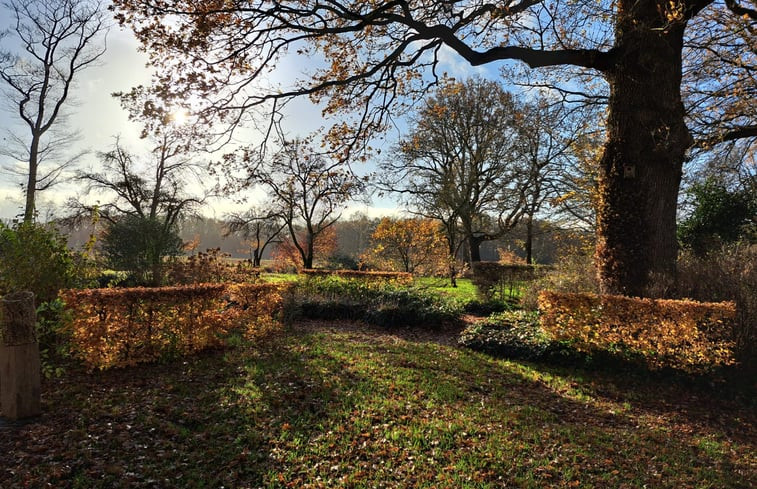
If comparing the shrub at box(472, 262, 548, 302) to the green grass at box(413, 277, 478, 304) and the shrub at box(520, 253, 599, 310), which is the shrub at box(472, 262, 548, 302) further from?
the shrub at box(520, 253, 599, 310)

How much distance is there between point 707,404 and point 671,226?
3157 mm

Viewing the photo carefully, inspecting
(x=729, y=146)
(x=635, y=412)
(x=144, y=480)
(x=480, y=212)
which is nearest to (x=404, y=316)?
(x=635, y=412)

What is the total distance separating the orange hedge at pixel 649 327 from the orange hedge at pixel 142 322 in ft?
18.7

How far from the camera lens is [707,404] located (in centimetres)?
519

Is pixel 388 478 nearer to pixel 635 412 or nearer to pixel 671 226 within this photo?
pixel 635 412

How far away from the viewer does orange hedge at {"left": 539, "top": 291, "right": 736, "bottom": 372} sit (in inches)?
211

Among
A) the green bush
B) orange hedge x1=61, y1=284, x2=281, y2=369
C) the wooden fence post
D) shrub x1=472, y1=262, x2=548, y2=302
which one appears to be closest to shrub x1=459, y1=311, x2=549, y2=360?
shrub x1=472, y1=262, x2=548, y2=302

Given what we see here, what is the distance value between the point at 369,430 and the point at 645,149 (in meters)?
6.73

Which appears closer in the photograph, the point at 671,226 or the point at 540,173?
the point at 671,226

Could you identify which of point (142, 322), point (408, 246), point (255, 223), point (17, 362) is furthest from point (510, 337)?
point (255, 223)

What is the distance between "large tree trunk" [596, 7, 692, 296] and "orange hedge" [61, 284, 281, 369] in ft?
23.7

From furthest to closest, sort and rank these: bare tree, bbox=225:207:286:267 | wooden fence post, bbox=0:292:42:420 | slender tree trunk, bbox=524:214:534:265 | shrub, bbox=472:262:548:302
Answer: bare tree, bbox=225:207:286:267, slender tree trunk, bbox=524:214:534:265, shrub, bbox=472:262:548:302, wooden fence post, bbox=0:292:42:420

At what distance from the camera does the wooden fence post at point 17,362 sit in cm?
370

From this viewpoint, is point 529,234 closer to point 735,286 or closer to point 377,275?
point 377,275
